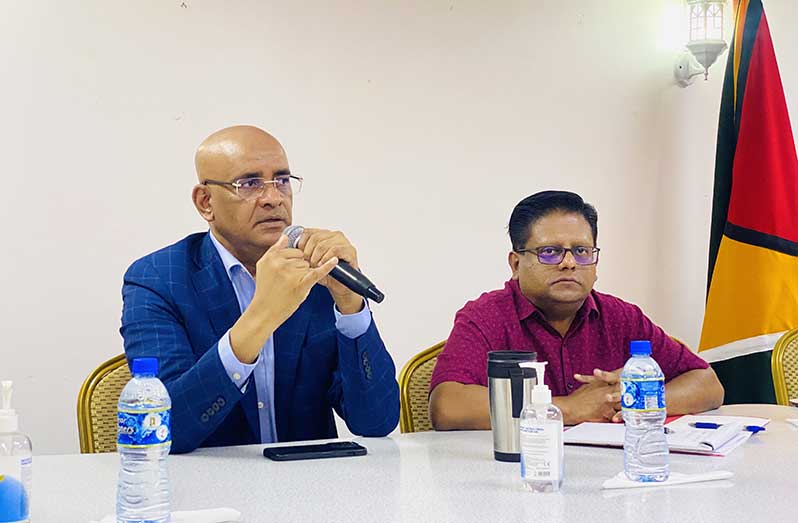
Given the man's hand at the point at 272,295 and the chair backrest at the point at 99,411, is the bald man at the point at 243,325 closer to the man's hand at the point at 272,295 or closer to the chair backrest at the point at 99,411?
the man's hand at the point at 272,295

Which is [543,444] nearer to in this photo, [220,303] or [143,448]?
[143,448]

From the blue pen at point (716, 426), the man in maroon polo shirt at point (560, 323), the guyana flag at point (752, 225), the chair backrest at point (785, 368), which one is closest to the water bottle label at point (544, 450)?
the blue pen at point (716, 426)

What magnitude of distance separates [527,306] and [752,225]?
137 centimetres

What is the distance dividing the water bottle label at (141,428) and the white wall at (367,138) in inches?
69.4

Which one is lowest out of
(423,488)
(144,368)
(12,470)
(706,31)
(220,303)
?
(423,488)

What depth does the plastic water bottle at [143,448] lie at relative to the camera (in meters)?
1.35

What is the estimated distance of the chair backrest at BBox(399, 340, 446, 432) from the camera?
2553mm

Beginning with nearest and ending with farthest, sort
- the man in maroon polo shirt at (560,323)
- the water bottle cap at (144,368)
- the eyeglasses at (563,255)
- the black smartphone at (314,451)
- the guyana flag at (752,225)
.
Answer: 1. the water bottle cap at (144,368)
2. the black smartphone at (314,451)
3. the man in maroon polo shirt at (560,323)
4. the eyeglasses at (563,255)
5. the guyana flag at (752,225)

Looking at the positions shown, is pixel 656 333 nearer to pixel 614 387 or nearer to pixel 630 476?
pixel 614 387

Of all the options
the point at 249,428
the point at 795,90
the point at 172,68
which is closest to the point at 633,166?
the point at 795,90

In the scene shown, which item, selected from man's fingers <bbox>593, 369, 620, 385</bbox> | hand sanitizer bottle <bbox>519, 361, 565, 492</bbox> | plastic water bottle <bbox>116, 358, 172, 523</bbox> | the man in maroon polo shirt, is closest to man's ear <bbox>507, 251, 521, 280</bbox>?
the man in maroon polo shirt

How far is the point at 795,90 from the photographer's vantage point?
392 cm

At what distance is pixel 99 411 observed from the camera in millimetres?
2258

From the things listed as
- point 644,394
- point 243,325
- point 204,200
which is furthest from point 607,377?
point 204,200
